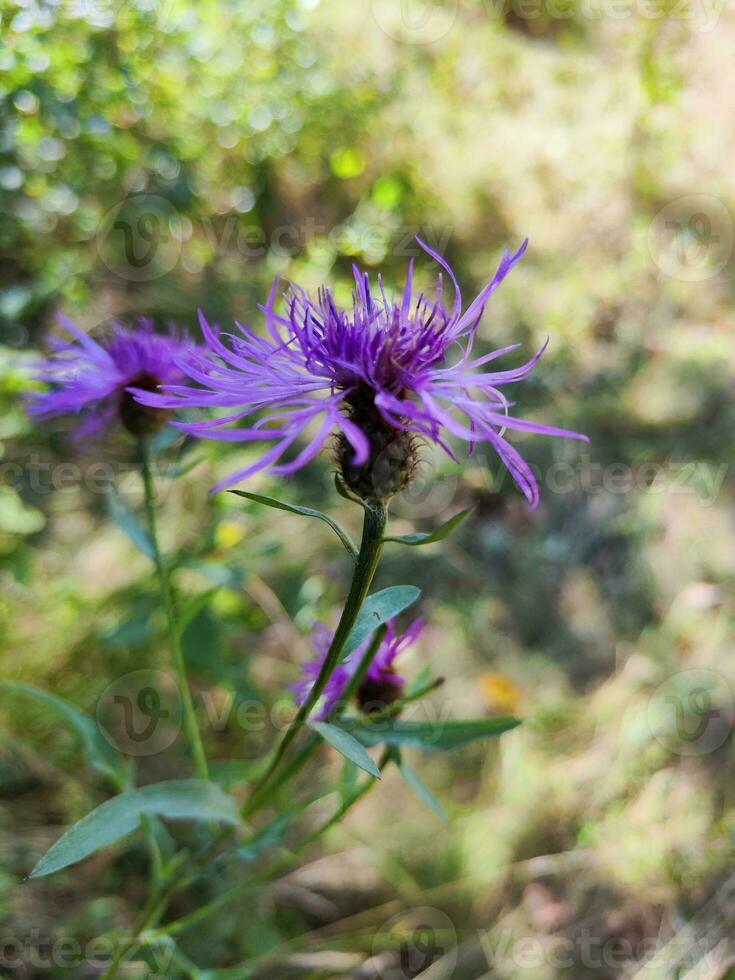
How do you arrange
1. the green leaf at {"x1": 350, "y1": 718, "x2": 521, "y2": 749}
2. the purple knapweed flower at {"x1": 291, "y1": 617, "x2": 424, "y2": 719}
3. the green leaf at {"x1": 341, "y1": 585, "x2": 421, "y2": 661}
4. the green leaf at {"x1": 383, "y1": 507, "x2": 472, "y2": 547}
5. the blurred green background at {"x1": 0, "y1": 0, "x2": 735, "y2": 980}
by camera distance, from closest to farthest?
the green leaf at {"x1": 383, "y1": 507, "x2": 472, "y2": 547}, the green leaf at {"x1": 341, "y1": 585, "x2": 421, "y2": 661}, the green leaf at {"x1": 350, "y1": 718, "x2": 521, "y2": 749}, the purple knapweed flower at {"x1": 291, "y1": 617, "x2": 424, "y2": 719}, the blurred green background at {"x1": 0, "y1": 0, "x2": 735, "y2": 980}

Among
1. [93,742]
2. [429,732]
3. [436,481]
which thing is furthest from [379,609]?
[436,481]

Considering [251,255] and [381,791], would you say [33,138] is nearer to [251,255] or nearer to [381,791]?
[251,255]

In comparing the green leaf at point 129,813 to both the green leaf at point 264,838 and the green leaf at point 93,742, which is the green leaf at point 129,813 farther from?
the green leaf at point 93,742

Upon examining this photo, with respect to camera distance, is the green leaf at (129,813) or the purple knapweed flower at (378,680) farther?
the purple knapweed flower at (378,680)

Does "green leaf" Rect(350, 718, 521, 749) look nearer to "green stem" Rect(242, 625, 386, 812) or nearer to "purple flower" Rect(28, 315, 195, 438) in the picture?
"green stem" Rect(242, 625, 386, 812)

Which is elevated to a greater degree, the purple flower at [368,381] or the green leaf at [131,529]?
the purple flower at [368,381]

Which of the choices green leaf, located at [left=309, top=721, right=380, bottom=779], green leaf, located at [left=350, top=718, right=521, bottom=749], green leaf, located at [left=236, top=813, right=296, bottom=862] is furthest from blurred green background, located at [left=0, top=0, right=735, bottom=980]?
green leaf, located at [left=309, top=721, right=380, bottom=779]

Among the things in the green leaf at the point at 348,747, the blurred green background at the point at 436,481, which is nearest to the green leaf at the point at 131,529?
the blurred green background at the point at 436,481
